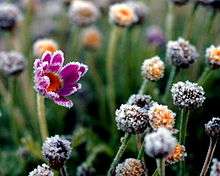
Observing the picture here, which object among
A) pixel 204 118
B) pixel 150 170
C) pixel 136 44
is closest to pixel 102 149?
pixel 150 170

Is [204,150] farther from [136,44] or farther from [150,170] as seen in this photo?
[136,44]

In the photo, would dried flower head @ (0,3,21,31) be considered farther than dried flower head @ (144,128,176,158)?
Yes

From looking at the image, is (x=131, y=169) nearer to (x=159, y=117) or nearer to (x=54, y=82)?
(x=159, y=117)

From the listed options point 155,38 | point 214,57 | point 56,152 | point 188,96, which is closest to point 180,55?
point 214,57

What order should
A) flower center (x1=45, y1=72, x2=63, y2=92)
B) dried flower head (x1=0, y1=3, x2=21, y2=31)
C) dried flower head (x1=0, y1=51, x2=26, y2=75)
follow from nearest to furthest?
flower center (x1=45, y1=72, x2=63, y2=92)
dried flower head (x1=0, y1=51, x2=26, y2=75)
dried flower head (x1=0, y1=3, x2=21, y2=31)

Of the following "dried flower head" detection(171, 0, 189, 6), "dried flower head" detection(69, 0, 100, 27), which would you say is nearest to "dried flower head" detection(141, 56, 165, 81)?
"dried flower head" detection(171, 0, 189, 6)

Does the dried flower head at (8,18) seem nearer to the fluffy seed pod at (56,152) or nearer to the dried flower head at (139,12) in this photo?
the dried flower head at (139,12)

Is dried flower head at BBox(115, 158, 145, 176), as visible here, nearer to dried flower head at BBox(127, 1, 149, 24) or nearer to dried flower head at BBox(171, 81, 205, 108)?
dried flower head at BBox(171, 81, 205, 108)
